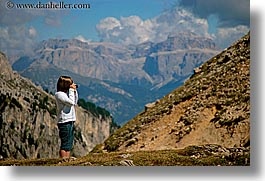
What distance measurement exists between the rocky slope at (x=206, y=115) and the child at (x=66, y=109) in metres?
2.70

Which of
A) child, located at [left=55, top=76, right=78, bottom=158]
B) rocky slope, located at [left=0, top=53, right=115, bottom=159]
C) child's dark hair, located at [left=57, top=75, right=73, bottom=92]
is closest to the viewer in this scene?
child, located at [left=55, top=76, right=78, bottom=158]

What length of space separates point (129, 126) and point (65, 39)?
2.92 m

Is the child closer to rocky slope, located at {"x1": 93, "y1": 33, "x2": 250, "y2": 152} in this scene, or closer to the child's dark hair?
the child's dark hair

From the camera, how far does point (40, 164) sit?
995cm

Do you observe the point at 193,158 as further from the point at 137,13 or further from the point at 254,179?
the point at 137,13

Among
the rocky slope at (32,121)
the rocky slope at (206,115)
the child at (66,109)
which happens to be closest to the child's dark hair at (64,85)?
the child at (66,109)

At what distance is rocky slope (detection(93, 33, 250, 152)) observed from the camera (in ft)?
35.8

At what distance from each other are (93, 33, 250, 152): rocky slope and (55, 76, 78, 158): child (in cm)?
270

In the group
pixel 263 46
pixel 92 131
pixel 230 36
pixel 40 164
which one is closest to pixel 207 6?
pixel 230 36

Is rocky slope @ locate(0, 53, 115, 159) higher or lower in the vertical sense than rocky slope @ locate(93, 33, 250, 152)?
higher

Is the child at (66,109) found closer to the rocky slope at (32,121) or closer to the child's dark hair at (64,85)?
the child's dark hair at (64,85)

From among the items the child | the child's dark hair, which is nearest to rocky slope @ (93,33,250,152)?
the child

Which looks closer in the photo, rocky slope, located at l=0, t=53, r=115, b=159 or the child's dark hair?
the child's dark hair

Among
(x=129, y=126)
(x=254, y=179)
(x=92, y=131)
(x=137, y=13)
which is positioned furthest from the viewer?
(x=92, y=131)
